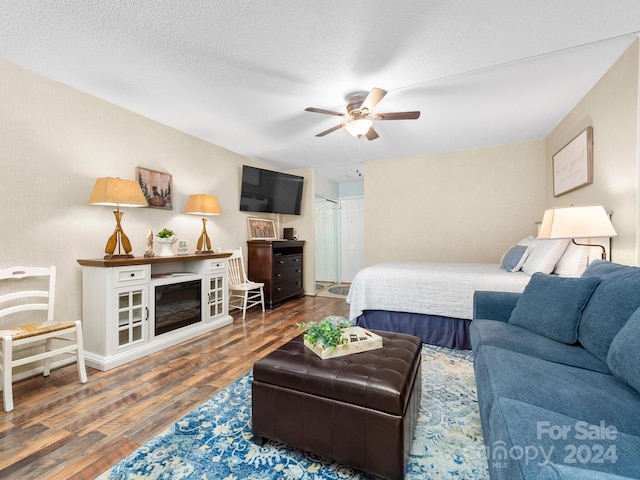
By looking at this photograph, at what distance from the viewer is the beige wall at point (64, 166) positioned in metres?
2.18

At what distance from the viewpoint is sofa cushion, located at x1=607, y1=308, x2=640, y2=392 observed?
1015mm

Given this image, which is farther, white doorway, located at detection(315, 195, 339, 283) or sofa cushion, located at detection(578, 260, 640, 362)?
white doorway, located at detection(315, 195, 339, 283)

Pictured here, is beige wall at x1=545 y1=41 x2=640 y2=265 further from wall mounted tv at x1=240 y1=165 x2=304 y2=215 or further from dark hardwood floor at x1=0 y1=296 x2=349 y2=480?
wall mounted tv at x1=240 y1=165 x2=304 y2=215

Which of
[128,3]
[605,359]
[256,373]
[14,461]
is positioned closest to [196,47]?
[128,3]

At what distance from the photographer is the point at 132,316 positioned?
2.56m

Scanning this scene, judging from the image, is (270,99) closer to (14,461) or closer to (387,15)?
(387,15)

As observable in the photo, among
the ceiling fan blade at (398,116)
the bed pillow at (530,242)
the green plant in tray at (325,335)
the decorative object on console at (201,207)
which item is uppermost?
the ceiling fan blade at (398,116)

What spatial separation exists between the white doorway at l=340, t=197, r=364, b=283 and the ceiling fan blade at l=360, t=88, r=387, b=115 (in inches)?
161

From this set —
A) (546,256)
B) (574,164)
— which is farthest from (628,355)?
(574,164)

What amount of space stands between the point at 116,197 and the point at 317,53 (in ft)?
6.69

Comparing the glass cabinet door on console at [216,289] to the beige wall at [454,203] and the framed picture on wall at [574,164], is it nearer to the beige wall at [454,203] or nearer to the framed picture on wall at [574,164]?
the beige wall at [454,203]

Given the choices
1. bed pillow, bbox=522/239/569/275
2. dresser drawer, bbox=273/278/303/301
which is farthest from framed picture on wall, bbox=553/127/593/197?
dresser drawer, bbox=273/278/303/301

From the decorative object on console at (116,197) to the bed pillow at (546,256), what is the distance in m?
3.60

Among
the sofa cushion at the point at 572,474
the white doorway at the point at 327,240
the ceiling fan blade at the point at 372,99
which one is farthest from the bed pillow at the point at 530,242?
A: the white doorway at the point at 327,240
